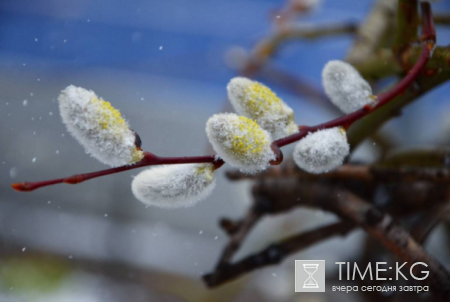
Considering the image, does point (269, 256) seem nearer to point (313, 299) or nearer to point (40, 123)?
point (313, 299)

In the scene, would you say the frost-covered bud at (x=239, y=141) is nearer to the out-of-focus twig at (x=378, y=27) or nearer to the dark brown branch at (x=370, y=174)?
the dark brown branch at (x=370, y=174)

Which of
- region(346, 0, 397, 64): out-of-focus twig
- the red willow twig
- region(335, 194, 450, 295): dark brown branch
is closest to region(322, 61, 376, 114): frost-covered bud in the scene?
the red willow twig

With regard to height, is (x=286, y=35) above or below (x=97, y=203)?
above

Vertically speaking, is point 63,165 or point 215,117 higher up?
point 215,117

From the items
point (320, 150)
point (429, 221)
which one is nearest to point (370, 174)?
point (429, 221)

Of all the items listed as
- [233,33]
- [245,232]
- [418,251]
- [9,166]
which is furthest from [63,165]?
[233,33]

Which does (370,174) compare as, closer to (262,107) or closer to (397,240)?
(397,240)

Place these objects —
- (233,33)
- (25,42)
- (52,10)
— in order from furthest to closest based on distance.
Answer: (233,33)
(52,10)
(25,42)
